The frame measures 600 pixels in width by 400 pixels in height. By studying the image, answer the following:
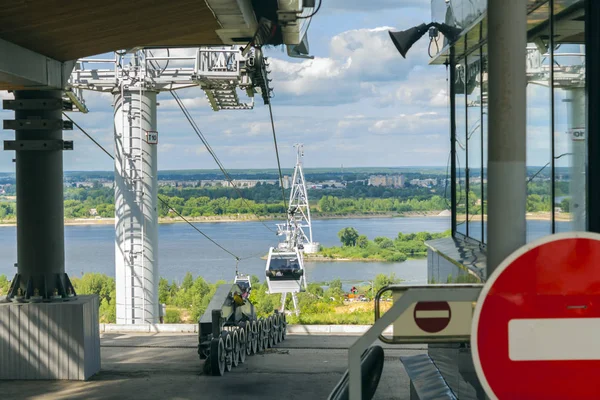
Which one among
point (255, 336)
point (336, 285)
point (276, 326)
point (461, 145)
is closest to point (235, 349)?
point (255, 336)

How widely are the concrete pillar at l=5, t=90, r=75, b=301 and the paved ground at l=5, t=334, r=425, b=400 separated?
5.20 ft

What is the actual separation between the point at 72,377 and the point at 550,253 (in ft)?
37.3

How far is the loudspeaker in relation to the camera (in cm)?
1038

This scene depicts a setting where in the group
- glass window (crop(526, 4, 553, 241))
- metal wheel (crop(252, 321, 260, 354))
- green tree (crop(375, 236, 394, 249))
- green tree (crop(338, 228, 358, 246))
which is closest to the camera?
glass window (crop(526, 4, 553, 241))

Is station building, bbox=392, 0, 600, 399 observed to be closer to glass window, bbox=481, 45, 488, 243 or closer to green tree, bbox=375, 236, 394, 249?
glass window, bbox=481, 45, 488, 243

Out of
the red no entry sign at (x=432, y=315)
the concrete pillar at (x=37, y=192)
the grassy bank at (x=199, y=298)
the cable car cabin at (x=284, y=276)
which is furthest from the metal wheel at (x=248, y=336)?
the grassy bank at (x=199, y=298)

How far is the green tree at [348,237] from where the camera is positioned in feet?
370

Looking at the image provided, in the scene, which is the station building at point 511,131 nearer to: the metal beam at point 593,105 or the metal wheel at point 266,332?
the metal beam at point 593,105

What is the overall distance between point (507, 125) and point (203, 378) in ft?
38.4

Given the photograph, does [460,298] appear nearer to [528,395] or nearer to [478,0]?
[528,395]

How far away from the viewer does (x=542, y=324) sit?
2504 mm

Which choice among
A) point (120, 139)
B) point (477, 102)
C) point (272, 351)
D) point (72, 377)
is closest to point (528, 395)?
point (477, 102)

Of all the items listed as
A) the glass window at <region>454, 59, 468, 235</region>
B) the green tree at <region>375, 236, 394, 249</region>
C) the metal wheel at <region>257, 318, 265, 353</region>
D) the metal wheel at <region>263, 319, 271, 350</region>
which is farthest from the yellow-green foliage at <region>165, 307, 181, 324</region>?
the green tree at <region>375, 236, 394, 249</region>

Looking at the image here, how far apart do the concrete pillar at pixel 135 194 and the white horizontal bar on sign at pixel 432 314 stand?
30.0 meters
